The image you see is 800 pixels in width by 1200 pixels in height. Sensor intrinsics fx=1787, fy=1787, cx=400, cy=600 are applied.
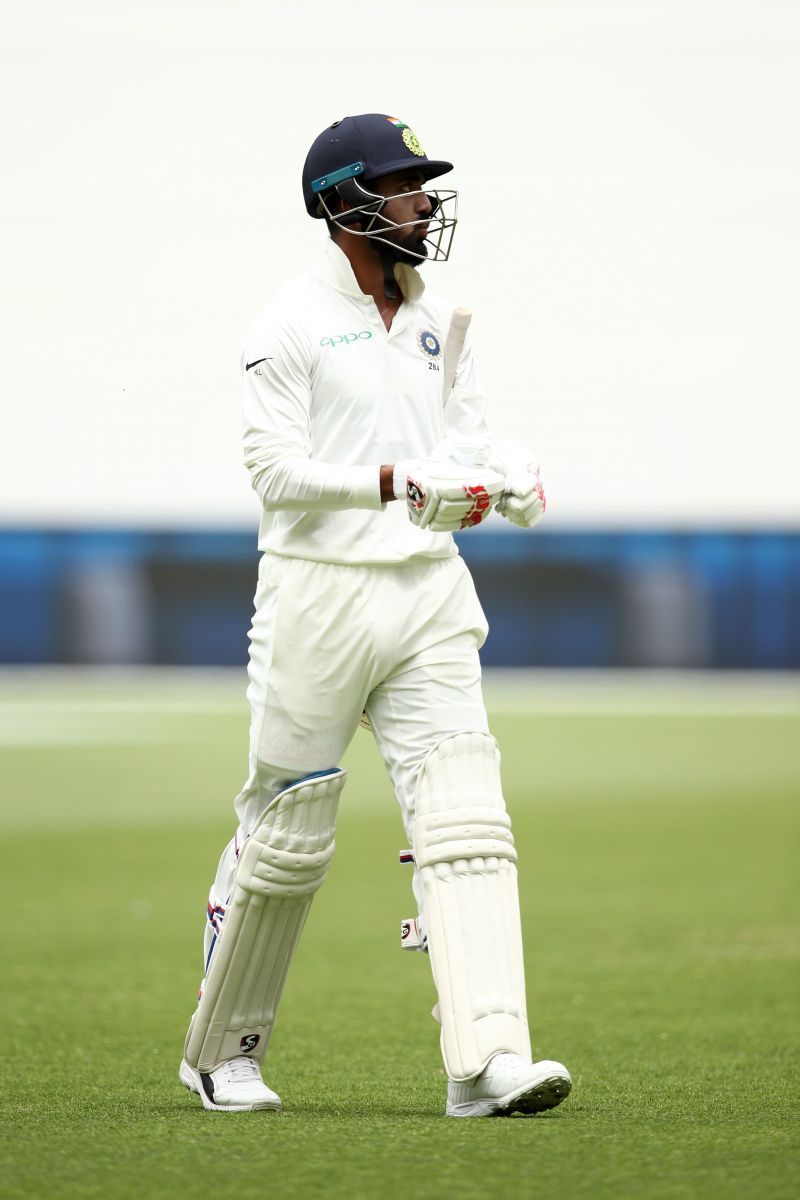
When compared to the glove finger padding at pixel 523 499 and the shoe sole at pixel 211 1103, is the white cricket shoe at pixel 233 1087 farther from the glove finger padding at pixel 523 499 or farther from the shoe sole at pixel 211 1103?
the glove finger padding at pixel 523 499

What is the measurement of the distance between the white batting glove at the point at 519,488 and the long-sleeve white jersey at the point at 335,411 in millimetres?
71

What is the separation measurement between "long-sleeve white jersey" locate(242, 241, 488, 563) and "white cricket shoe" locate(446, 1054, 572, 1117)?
0.76m

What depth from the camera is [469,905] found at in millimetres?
2605

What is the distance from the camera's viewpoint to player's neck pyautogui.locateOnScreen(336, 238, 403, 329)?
2.81m

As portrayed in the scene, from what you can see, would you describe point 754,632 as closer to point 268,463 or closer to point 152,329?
point 152,329

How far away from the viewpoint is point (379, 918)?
5.31 metres

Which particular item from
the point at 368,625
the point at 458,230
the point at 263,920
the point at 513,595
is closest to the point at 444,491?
the point at 368,625

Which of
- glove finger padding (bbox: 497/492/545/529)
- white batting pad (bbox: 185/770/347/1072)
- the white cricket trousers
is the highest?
glove finger padding (bbox: 497/492/545/529)

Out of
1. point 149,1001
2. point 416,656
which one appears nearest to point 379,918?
point 149,1001

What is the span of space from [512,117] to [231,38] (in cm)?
154

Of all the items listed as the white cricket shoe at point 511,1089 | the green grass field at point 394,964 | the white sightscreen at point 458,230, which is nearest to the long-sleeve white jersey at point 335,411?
the white cricket shoe at point 511,1089

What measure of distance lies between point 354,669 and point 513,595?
7.23 metres

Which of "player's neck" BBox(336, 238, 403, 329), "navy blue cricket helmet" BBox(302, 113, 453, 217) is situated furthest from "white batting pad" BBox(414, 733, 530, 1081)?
"navy blue cricket helmet" BBox(302, 113, 453, 217)

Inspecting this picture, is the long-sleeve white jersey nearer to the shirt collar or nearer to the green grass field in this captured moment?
the shirt collar
